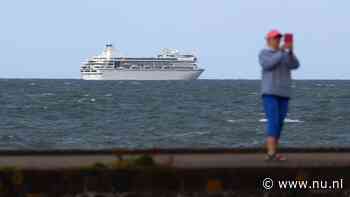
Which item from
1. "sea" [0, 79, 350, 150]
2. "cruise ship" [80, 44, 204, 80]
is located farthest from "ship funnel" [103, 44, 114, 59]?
"sea" [0, 79, 350, 150]

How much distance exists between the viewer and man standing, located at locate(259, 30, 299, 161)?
7836 mm

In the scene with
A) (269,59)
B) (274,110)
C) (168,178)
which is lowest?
(168,178)

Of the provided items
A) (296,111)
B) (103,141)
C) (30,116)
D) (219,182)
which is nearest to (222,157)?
(219,182)

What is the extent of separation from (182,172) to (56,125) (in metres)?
27.7

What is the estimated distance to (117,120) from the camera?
36.8m

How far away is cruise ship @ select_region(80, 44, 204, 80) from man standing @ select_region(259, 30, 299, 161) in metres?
107

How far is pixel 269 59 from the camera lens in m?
7.84

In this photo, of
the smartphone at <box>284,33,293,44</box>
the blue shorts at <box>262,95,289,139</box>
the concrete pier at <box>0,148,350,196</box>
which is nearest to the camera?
the concrete pier at <box>0,148,350,196</box>

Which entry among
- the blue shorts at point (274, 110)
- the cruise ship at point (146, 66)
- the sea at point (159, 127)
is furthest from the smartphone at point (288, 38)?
the cruise ship at point (146, 66)

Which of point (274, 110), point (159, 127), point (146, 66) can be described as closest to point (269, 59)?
point (274, 110)

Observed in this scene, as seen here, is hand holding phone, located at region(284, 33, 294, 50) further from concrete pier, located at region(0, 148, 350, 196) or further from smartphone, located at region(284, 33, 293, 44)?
concrete pier, located at region(0, 148, 350, 196)

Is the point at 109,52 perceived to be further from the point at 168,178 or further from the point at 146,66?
the point at 168,178

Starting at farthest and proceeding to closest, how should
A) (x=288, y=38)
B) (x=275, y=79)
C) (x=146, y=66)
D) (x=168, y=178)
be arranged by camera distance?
1. (x=146, y=66)
2. (x=275, y=79)
3. (x=288, y=38)
4. (x=168, y=178)

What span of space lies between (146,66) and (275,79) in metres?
110
